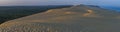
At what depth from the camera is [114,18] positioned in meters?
3.52

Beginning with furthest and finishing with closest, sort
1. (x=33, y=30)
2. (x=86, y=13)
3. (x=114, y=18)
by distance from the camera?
(x=86, y=13) < (x=114, y=18) < (x=33, y=30)

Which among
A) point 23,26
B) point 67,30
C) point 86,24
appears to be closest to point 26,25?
point 23,26

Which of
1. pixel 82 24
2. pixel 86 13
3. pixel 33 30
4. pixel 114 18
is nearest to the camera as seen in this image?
pixel 33 30

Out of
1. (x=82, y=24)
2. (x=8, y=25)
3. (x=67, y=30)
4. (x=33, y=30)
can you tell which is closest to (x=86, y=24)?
(x=82, y=24)

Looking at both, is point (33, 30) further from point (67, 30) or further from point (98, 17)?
point (98, 17)

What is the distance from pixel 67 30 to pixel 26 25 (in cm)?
39

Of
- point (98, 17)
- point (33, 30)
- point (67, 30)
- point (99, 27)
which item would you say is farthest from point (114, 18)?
point (33, 30)

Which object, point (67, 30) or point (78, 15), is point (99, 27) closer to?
point (67, 30)

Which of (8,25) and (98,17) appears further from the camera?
(98,17)

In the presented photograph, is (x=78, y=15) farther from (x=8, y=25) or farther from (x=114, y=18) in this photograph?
(x=8, y=25)

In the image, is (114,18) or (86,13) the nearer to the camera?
(114,18)

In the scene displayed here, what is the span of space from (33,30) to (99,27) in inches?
25.5

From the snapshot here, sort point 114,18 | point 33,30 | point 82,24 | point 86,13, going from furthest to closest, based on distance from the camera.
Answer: point 86,13 → point 114,18 → point 82,24 → point 33,30

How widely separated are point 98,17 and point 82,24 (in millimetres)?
426
